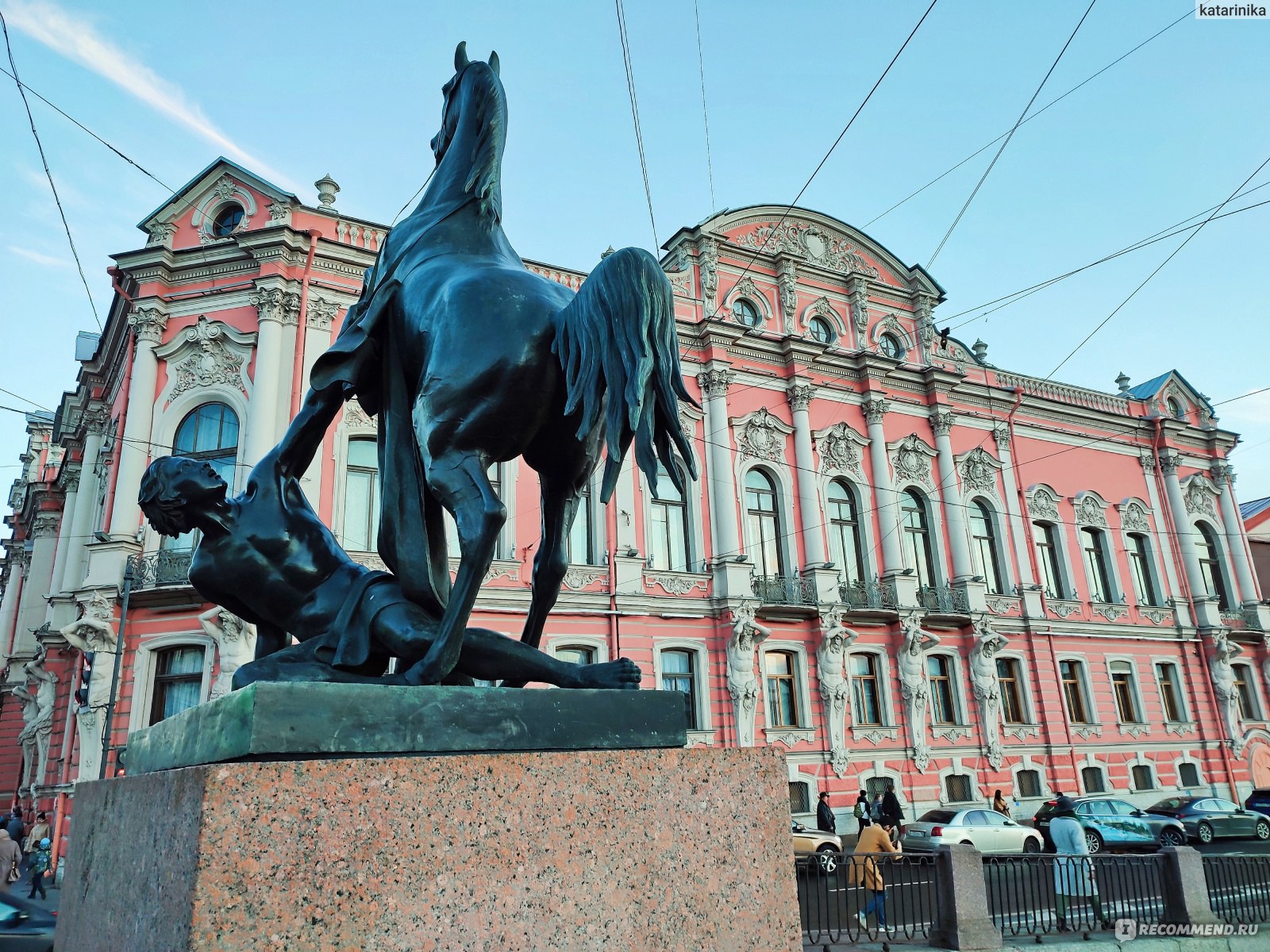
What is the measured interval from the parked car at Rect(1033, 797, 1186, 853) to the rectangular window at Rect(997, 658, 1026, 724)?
13.6 ft

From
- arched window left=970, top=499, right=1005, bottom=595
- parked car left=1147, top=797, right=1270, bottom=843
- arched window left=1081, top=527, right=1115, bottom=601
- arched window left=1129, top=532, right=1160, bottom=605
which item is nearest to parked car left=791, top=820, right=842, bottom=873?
parked car left=1147, top=797, right=1270, bottom=843

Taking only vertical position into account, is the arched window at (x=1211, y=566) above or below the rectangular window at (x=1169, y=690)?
above

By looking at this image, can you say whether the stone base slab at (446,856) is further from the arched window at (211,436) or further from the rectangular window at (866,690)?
the rectangular window at (866,690)

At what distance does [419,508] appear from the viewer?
9.36 feet

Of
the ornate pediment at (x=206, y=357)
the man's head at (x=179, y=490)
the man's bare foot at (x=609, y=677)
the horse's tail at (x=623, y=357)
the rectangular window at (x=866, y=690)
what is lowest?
the man's bare foot at (x=609, y=677)

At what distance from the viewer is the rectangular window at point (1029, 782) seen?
22656mm

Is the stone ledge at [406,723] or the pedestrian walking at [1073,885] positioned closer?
the stone ledge at [406,723]

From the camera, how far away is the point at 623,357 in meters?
2.59

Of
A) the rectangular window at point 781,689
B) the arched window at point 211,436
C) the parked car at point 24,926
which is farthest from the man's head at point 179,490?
the rectangular window at point 781,689

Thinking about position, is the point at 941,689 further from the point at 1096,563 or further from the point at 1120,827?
the point at 1096,563

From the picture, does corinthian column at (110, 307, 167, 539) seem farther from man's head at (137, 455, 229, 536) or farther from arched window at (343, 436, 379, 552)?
man's head at (137, 455, 229, 536)

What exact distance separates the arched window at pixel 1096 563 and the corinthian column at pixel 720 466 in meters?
12.5

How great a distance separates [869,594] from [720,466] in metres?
5.01

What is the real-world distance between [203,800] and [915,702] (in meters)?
21.7
